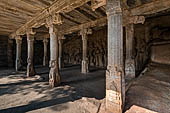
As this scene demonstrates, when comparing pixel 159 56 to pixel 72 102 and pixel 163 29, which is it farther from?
pixel 72 102

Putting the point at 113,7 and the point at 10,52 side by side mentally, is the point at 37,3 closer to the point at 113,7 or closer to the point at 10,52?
the point at 113,7

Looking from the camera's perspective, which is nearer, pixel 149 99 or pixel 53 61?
pixel 149 99

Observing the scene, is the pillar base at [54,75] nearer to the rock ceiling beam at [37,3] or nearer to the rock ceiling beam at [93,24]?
the rock ceiling beam at [37,3]

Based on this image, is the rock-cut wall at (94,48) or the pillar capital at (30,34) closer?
the pillar capital at (30,34)

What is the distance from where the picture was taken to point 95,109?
8.59 feet

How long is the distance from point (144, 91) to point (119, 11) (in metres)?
2.83

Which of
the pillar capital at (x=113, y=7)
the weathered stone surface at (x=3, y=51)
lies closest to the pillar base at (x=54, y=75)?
the pillar capital at (x=113, y=7)

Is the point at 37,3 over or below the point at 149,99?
over

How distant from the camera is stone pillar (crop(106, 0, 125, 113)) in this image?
7.82ft

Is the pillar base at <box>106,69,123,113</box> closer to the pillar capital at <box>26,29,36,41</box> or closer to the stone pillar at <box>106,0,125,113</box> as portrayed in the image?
the stone pillar at <box>106,0,125,113</box>

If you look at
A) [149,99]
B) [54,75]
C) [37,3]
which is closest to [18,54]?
[54,75]

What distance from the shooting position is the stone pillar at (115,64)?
2383 mm

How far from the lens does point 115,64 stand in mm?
2455

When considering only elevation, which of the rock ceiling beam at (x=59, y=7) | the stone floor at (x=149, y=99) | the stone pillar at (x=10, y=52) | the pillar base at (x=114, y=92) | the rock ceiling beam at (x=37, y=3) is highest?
the rock ceiling beam at (x=37, y=3)
